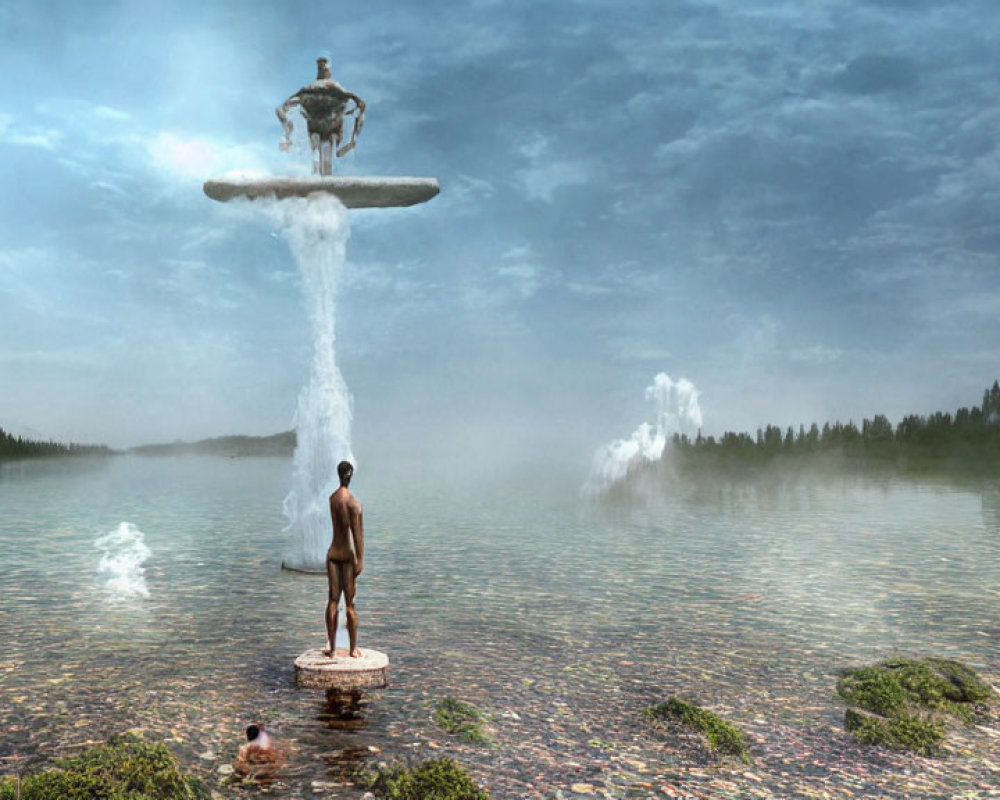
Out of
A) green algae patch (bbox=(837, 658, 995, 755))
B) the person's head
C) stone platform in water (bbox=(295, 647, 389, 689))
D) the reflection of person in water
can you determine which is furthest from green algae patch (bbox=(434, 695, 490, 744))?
green algae patch (bbox=(837, 658, 995, 755))

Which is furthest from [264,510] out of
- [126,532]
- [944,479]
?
[944,479]

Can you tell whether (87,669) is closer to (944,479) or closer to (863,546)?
(863,546)

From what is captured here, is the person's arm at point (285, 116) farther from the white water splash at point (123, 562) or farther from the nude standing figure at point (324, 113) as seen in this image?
the white water splash at point (123, 562)

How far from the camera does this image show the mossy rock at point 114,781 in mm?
9086

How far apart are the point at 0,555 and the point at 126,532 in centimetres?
1050

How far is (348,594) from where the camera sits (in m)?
13.7

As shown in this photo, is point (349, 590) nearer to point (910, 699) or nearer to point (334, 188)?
point (910, 699)

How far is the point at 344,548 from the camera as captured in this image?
43.8ft

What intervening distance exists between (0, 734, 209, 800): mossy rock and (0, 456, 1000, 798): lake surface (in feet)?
2.19

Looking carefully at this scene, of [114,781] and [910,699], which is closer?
[114,781]

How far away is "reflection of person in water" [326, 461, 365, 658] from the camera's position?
1317 centimetres

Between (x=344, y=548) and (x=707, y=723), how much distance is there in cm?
596

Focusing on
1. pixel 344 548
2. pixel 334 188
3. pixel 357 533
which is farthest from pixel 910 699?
pixel 334 188

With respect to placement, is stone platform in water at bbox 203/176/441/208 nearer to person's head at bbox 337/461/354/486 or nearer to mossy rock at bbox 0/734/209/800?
person's head at bbox 337/461/354/486
